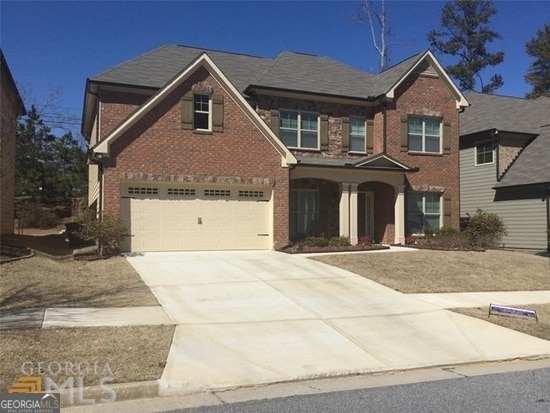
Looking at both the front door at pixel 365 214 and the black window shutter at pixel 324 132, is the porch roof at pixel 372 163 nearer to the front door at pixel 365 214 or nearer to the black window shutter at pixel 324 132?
the black window shutter at pixel 324 132

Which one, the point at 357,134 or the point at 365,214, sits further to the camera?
the point at 365,214

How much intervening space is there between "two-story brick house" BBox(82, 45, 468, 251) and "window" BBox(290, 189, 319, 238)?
0.04 meters

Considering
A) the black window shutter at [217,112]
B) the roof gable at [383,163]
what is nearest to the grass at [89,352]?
the black window shutter at [217,112]

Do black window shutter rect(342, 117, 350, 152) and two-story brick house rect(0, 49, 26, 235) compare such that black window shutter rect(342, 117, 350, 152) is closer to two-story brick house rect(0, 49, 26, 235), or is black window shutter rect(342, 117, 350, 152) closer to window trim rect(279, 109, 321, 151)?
window trim rect(279, 109, 321, 151)

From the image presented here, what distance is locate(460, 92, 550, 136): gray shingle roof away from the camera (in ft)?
84.2

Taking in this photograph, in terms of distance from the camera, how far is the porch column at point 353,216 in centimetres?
1999

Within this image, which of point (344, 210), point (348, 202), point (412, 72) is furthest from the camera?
point (412, 72)

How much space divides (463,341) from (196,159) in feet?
35.9

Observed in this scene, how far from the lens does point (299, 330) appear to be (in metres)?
8.91

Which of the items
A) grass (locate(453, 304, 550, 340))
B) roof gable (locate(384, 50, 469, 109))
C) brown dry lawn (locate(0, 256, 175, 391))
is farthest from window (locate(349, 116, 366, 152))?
grass (locate(453, 304, 550, 340))

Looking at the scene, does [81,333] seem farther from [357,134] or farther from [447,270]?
[357,134]

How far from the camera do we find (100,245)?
51.9 ft

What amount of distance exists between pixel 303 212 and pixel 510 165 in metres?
10.5

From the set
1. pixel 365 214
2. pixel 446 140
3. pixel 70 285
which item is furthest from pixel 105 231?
pixel 446 140
